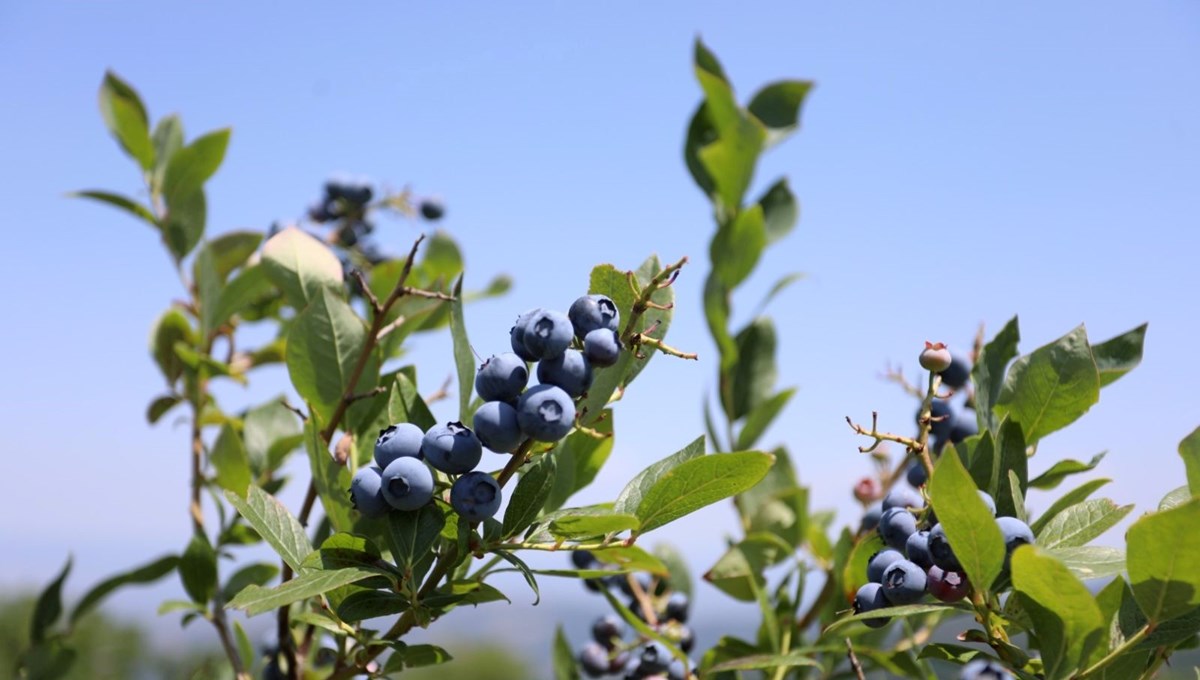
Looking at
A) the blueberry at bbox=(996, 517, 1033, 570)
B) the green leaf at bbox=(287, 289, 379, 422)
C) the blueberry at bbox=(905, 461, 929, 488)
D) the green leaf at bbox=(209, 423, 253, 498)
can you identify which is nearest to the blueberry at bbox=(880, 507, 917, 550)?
the blueberry at bbox=(996, 517, 1033, 570)

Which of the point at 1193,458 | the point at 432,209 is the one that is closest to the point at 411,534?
the point at 1193,458

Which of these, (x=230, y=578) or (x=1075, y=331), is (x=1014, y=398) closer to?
(x=1075, y=331)

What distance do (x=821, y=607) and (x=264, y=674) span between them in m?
1.05

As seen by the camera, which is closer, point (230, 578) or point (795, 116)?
point (230, 578)

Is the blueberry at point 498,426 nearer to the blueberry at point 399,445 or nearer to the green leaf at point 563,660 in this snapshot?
the blueberry at point 399,445

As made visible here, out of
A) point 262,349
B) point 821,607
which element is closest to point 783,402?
point 821,607

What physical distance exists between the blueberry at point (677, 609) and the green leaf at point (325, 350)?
109cm

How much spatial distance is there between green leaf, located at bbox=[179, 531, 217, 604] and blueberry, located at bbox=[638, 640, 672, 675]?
0.83 meters

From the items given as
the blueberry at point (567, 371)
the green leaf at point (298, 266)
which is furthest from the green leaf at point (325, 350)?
the blueberry at point (567, 371)

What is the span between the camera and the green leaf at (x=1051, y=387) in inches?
43.6

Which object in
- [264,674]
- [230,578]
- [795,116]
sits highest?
[795,116]

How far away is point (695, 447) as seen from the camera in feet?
3.53

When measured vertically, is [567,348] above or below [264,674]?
above

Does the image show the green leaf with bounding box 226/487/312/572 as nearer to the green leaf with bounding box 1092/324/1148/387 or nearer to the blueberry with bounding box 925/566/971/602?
the blueberry with bounding box 925/566/971/602
